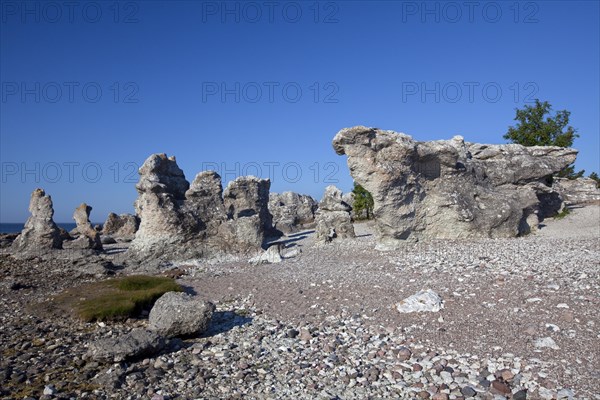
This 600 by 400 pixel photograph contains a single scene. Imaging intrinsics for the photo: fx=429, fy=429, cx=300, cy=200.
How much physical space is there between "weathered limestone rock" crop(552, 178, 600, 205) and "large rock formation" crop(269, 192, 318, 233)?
77.4ft

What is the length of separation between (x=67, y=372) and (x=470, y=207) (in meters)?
17.6

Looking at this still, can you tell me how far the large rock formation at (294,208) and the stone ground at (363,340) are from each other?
109 ft

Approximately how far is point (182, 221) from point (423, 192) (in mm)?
12498

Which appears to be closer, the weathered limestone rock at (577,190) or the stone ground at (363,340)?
the stone ground at (363,340)

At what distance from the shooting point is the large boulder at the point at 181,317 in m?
9.58

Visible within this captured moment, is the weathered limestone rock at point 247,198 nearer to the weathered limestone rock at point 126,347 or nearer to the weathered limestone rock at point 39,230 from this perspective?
the weathered limestone rock at point 39,230

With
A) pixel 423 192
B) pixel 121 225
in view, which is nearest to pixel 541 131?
pixel 423 192

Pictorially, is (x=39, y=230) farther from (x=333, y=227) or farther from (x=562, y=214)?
(x=562, y=214)

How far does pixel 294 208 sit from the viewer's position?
51.4 metres

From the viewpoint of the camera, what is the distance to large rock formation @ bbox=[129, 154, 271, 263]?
22.6 metres

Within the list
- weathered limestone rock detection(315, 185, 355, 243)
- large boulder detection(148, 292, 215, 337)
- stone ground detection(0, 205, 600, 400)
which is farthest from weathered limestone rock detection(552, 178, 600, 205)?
large boulder detection(148, 292, 215, 337)

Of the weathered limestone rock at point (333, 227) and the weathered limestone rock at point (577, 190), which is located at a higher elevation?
the weathered limestone rock at point (577, 190)

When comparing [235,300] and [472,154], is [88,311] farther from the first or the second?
[472,154]

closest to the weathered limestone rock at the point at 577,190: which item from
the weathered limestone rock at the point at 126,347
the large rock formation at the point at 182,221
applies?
the large rock formation at the point at 182,221
